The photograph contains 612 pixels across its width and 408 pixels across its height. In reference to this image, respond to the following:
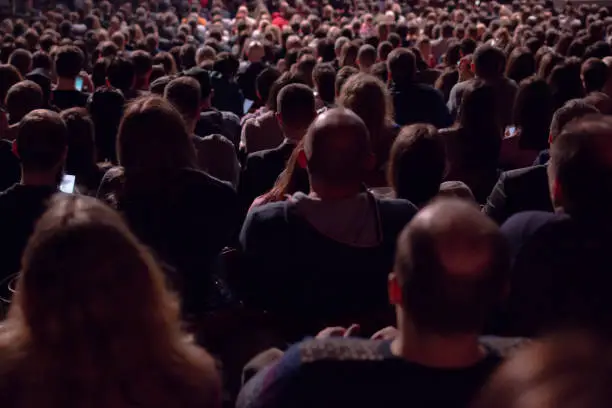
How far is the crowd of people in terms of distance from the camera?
1799 mm

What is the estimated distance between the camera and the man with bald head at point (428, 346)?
1810 millimetres

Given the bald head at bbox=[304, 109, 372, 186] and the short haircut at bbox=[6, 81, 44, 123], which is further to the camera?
the short haircut at bbox=[6, 81, 44, 123]

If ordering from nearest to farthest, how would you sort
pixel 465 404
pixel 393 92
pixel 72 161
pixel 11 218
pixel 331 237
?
pixel 465 404, pixel 331 237, pixel 11 218, pixel 72 161, pixel 393 92

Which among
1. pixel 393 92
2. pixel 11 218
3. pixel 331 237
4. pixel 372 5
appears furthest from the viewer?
pixel 372 5

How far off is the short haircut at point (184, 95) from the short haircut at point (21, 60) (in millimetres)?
3356

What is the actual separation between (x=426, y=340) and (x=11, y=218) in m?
2.12

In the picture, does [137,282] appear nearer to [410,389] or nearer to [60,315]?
[60,315]

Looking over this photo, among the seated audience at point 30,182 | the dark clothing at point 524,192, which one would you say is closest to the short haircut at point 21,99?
the seated audience at point 30,182

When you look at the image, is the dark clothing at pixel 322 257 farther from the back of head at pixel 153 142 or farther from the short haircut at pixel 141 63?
the short haircut at pixel 141 63

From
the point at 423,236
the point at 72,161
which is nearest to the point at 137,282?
the point at 423,236

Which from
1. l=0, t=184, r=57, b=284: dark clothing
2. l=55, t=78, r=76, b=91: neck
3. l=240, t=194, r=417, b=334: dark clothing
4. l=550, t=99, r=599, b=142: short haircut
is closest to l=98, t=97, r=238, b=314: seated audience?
l=0, t=184, r=57, b=284: dark clothing

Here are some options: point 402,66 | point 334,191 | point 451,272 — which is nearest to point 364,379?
point 451,272

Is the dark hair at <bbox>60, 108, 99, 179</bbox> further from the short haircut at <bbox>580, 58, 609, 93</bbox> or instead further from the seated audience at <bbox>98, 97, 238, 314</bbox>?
the short haircut at <bbox>580, 58, 609, 93</bbox>

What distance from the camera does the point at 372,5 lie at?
883 inches
